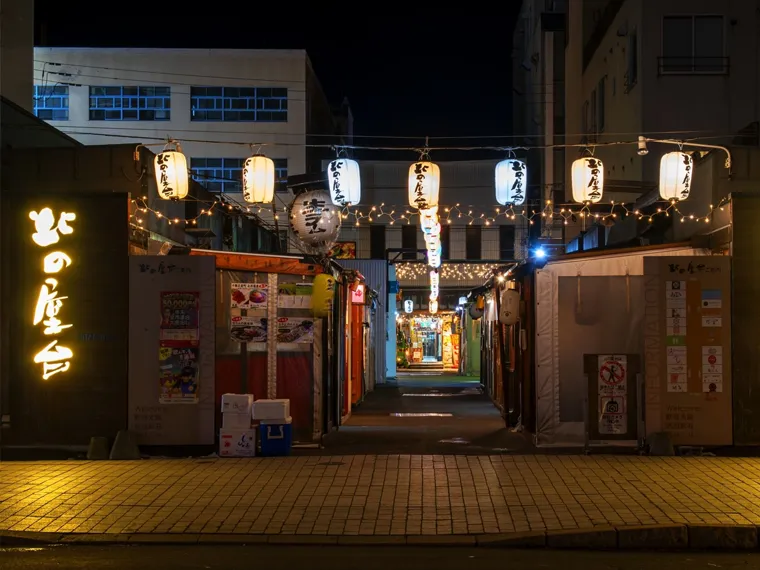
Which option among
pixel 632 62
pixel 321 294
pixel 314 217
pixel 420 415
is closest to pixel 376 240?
pixel 632 62

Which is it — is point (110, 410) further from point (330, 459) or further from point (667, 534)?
point (667, 534)

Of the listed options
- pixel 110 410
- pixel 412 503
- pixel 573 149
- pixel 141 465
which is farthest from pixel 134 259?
pixel 573 149

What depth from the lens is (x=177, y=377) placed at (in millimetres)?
13547

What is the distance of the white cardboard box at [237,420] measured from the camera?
13.4 meters

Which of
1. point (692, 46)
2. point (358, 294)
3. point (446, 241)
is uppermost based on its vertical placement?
point (692, 46)

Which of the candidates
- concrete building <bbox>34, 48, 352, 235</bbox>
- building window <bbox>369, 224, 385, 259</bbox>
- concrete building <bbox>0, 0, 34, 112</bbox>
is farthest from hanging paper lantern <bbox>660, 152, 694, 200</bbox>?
concrete building <bbox>34, 48, 352, 235</bbox>

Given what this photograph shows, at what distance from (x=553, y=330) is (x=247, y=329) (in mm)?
5325

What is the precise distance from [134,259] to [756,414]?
10329mm

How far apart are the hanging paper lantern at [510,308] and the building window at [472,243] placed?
28.5 metres

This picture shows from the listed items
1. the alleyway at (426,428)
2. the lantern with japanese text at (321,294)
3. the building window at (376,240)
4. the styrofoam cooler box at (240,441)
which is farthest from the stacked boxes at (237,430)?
the building window at (376,240)

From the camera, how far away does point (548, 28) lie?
3981 centimetres

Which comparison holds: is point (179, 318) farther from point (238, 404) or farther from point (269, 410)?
point (269, 410)

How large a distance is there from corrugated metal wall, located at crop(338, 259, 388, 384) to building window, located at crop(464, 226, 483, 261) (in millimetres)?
8759

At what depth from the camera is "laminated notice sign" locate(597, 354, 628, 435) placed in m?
13.5
